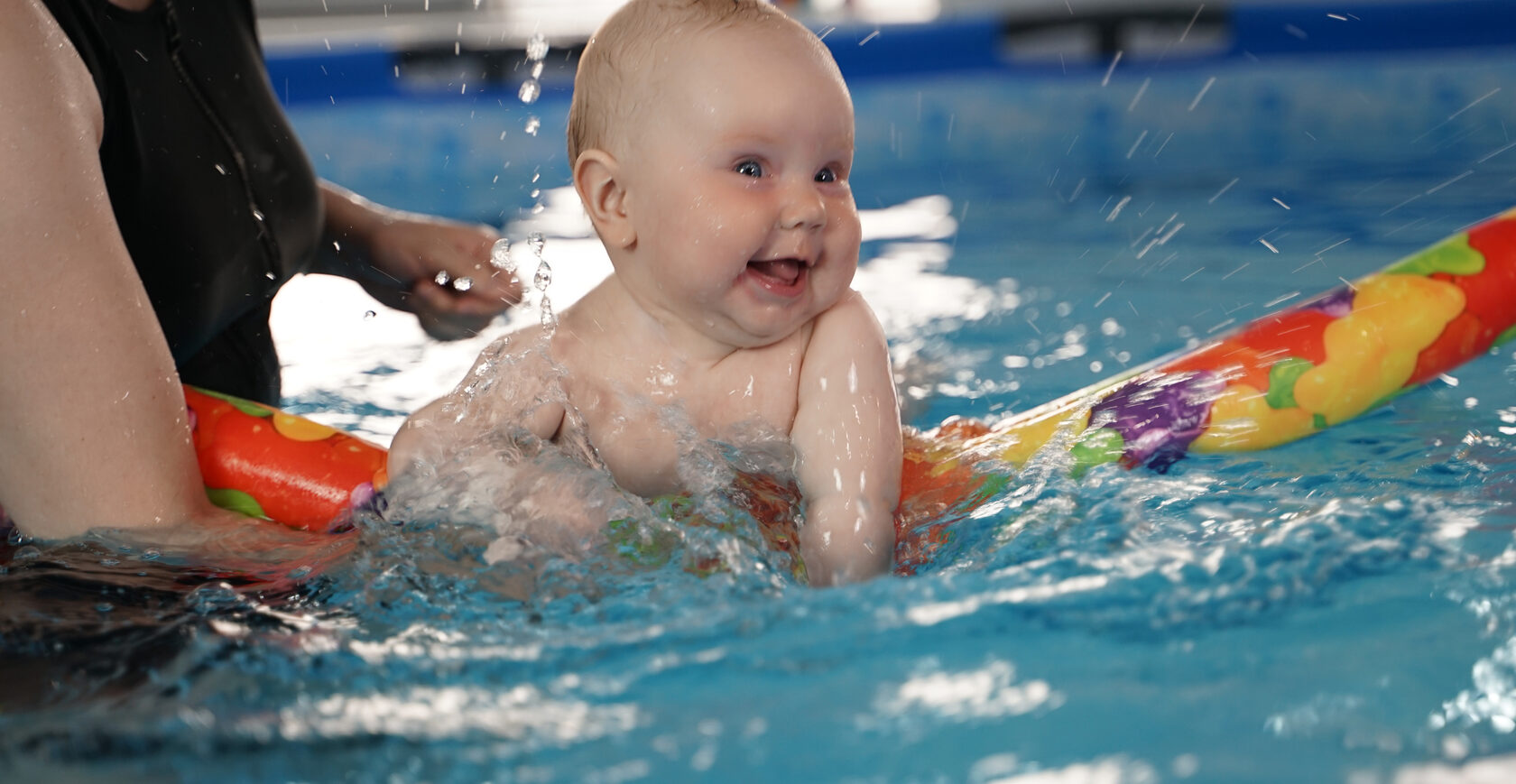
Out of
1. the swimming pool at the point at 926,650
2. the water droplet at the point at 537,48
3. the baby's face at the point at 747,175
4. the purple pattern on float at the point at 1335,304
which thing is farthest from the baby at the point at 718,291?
the water droplet at the point at 537,48

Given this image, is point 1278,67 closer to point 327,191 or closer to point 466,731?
point 327,191

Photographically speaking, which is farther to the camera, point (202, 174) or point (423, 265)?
point (423, 265)

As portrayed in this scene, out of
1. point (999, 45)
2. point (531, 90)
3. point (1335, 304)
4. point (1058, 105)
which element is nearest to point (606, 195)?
point (1335, 304)

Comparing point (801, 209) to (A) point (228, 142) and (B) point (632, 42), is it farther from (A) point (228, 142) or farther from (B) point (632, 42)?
(A) point (228, 142)

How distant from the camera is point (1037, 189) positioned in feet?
13.4

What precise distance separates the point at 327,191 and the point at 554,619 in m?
1.26

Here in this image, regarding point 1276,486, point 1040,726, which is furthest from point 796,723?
point 1276,486

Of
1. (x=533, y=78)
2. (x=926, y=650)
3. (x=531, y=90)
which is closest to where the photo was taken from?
(x=926, y=650)

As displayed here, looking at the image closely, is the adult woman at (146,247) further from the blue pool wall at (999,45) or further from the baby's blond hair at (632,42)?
the blue pool wall at (999,45)

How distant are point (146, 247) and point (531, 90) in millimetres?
3745

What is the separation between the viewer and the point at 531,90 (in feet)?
17.2

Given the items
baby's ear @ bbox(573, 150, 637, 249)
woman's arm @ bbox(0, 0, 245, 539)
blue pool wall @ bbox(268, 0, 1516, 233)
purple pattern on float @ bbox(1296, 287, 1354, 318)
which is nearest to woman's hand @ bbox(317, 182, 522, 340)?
baby's ear @ bbox(573, 150, 637, 249)

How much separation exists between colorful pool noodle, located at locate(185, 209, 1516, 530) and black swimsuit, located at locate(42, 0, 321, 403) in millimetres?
183

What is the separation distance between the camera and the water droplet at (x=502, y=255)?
199 cm
